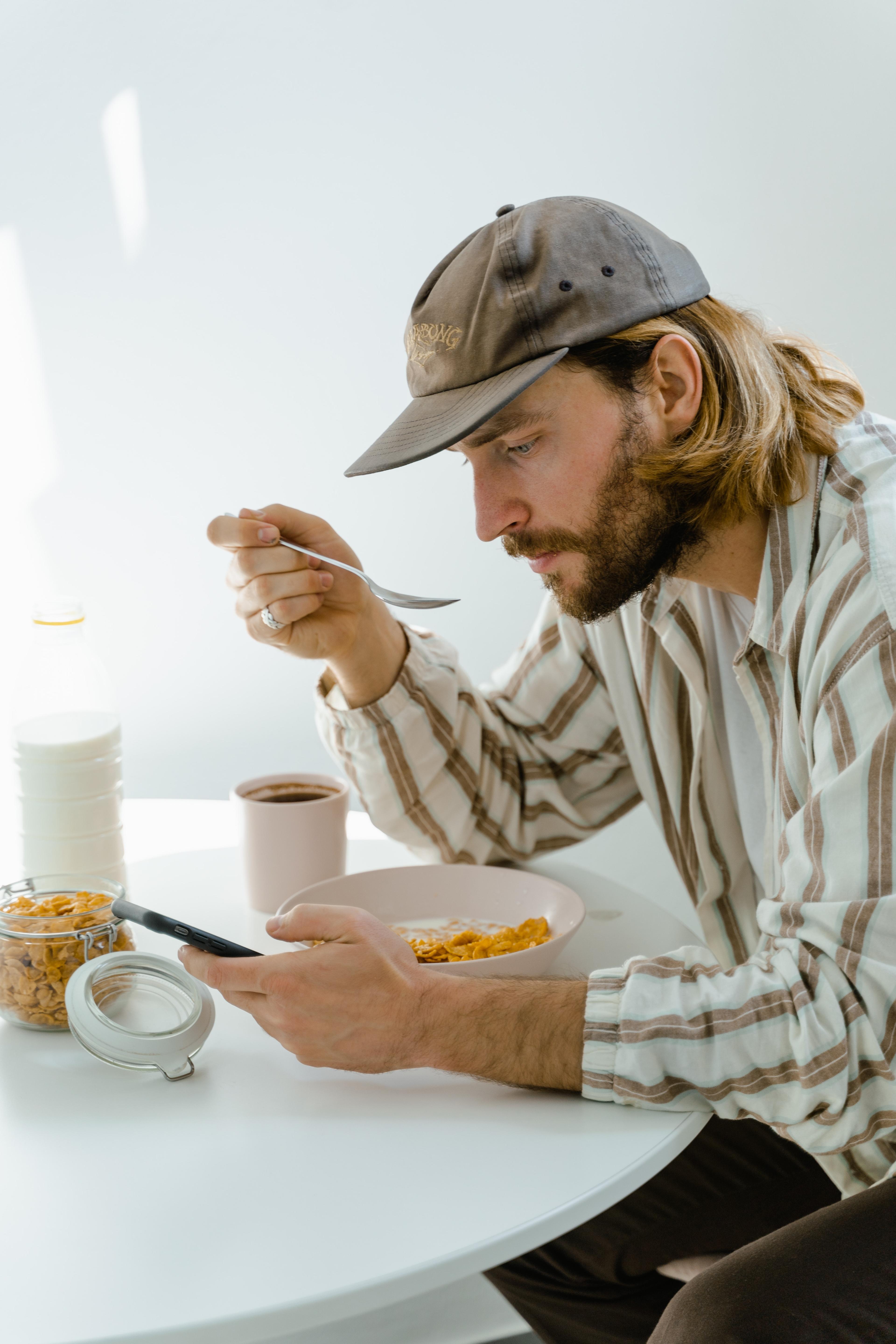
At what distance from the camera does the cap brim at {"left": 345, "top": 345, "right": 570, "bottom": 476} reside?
0.90m

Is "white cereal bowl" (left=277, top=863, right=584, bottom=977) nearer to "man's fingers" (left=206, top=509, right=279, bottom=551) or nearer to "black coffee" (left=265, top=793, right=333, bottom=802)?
"black coffee" (left=265, top=793, right=333, bottom=802)

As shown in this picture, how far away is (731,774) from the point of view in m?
1.20

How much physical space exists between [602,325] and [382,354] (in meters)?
0.99

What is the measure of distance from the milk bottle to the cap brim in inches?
11.3

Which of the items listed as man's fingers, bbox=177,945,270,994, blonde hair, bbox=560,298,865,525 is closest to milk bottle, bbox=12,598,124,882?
man's fingers, bbox=177,945,270,994

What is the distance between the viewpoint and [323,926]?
0.78 metres

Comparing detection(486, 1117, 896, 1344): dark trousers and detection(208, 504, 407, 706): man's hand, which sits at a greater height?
detection(208, 504, 407, 706): man's hand

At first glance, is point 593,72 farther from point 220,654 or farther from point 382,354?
point 220,654

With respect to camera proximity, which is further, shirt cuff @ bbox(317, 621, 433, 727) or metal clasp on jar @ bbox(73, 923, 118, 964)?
shirt cuff @ bbox(317, 621, 433, 727)

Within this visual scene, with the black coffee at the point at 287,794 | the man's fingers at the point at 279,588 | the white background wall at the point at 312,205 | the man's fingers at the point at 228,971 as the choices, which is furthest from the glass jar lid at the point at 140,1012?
the white background wall at the point at 312,205

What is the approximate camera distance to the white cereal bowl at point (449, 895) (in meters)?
1.00

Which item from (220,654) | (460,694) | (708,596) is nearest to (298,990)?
(460,694)

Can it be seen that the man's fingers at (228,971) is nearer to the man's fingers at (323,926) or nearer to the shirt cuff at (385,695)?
the man's fingers at (323,926)

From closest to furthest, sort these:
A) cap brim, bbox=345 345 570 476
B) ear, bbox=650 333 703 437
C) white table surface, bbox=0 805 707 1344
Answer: white table surface, bbox=0 805 707 1344 < cap brim, bbox=345 345 570 476 < ear, bbox=650 333 703 437
